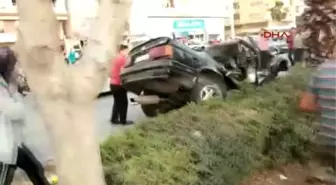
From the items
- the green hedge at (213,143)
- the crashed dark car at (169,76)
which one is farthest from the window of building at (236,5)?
the green hedge at (213,143)

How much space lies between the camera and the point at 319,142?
4363mm

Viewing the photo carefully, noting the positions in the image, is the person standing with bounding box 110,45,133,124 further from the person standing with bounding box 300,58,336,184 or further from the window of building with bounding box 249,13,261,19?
the window of building with bounding box 249,13,261,19

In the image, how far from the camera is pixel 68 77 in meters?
3.15

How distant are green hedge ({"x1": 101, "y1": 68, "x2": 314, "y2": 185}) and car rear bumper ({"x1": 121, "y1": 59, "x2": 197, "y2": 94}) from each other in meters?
2.39

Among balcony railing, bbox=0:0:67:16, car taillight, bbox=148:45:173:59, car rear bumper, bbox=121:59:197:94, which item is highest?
balcony railing, bbox=0:0:67:16

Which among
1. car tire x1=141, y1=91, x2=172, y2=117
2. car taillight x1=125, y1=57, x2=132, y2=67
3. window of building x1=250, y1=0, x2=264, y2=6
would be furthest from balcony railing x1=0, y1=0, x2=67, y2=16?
window of building x1=250, y1=0, x2=264, y2=6

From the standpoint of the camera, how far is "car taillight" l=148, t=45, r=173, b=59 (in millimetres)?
10867

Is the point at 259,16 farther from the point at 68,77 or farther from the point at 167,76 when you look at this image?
the point at 68,77

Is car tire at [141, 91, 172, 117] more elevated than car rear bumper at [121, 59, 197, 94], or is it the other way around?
car rear bumper at [121, 59, 197, 94]

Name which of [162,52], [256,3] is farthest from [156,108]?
[256,3]

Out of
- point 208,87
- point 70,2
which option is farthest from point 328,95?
point 70,2

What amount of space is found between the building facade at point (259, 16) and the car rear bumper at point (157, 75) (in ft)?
69.5

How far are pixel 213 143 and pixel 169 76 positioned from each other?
5136mm

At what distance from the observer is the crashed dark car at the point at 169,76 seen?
1086cm
